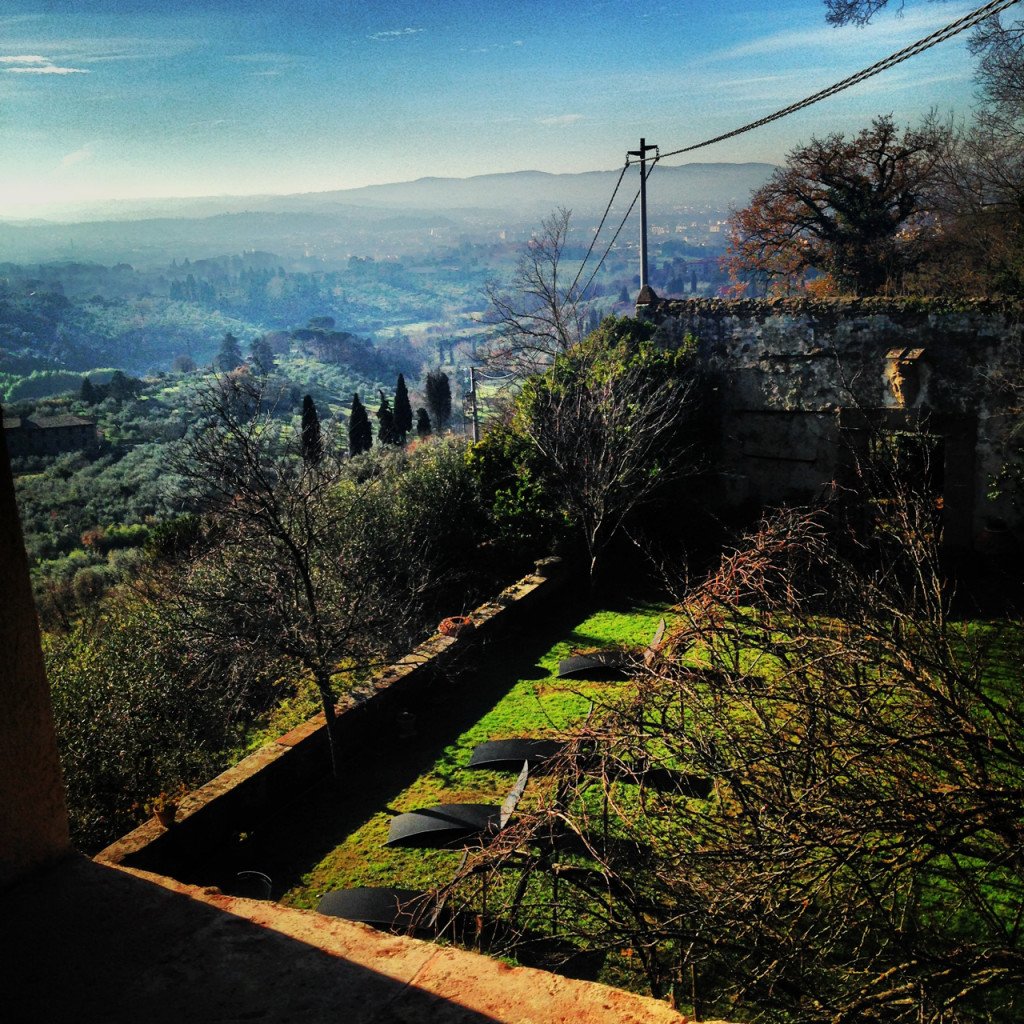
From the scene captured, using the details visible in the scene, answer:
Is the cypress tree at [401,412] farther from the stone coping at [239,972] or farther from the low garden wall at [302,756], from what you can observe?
the stone coping at [239,972]

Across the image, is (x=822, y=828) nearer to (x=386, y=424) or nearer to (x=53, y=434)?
(x=386, y=424)

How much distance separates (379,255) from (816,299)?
3312 inches

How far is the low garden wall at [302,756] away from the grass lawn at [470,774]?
68 centimetres

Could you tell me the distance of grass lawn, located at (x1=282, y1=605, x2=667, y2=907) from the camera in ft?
21.4

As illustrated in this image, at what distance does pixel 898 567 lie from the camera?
12.1 m

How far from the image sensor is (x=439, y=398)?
33062 millimetres

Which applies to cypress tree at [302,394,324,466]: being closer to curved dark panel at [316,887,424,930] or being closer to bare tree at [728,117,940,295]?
curved dark panel at [316,887,424,930]

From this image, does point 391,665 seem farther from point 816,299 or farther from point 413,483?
point 816,299

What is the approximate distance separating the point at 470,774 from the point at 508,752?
587 millimetres

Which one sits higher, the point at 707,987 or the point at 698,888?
the point at 698,888

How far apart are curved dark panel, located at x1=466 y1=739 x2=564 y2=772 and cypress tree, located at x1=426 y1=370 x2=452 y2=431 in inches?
994

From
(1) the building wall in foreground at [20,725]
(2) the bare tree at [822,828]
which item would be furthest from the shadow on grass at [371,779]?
(1) the building wall in foreground at [20,725]

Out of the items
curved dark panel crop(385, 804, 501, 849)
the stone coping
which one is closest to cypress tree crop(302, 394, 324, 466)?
curved dark panel crop(385, 804, 501, 849)

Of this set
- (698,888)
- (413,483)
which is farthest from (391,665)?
(698,888)
